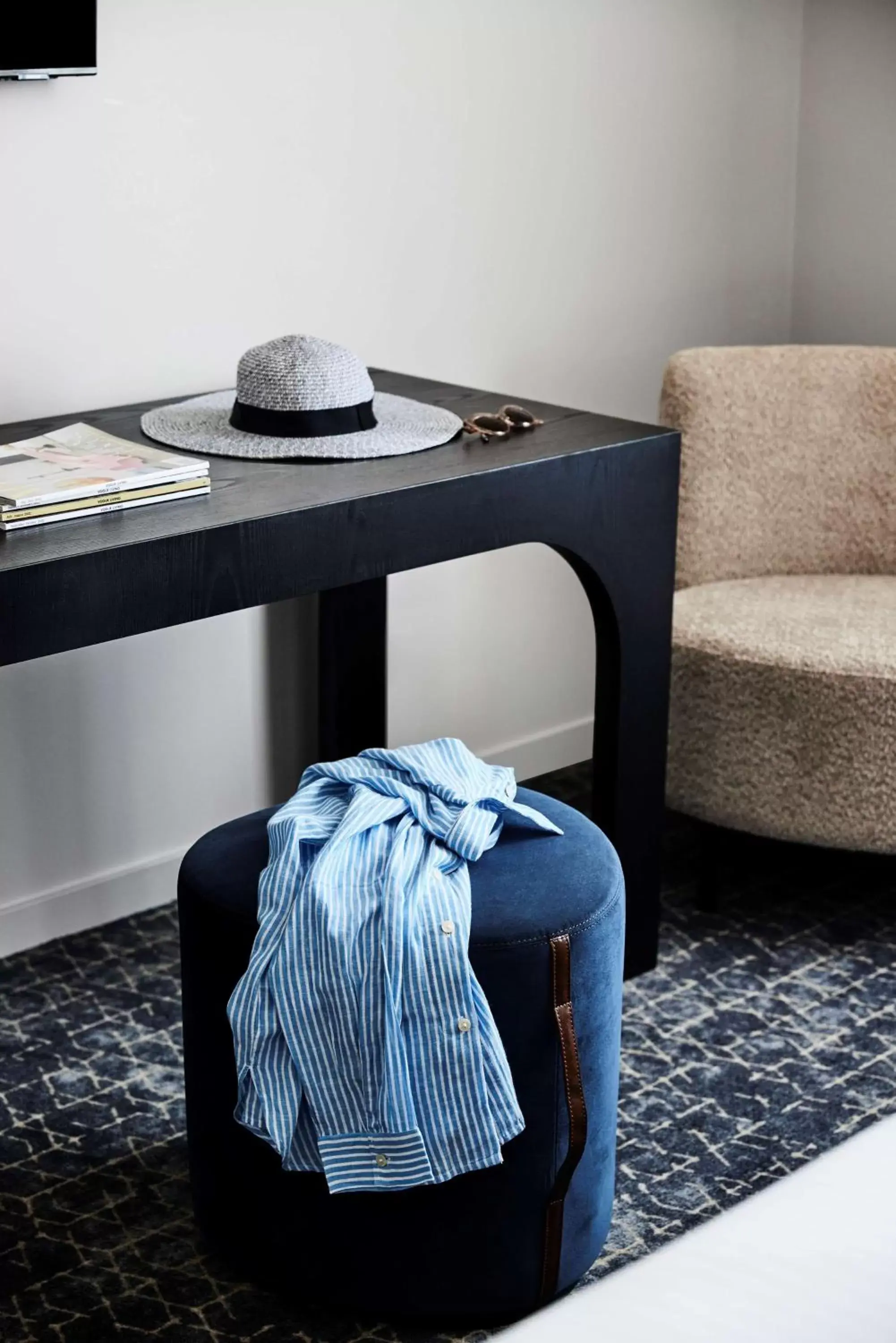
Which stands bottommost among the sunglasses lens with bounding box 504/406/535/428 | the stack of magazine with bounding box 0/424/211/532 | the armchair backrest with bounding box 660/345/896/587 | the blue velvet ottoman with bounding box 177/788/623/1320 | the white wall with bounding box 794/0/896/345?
the blue velvet ottoman with bounding box 177/788/623/1320

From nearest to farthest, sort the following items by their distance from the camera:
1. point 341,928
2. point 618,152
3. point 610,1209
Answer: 1. point 341,928
2. point 610,1209
3. point 618,152

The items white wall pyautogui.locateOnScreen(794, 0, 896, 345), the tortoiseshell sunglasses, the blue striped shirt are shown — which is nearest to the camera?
the blue striped shirt

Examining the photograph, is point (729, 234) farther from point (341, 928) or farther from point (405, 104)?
point (341, 928)

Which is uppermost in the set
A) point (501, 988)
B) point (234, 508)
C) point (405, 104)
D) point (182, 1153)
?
point (405, 104)

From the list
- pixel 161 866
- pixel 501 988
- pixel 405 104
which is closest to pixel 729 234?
pixel 405 104

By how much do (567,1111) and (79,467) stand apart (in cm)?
85

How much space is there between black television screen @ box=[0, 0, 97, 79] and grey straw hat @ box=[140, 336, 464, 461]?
42 cm

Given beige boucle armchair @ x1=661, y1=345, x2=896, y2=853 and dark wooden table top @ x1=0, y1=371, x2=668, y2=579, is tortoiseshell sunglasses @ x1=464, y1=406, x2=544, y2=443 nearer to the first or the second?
dark wooden table top @ x1=0, y1=371, x2=668, y2=579

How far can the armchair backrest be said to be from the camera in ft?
8.28

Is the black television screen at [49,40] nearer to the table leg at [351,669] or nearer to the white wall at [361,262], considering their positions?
the white wall at [361,262]

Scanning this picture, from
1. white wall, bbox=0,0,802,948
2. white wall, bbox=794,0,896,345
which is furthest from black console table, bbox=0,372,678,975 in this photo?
white wall, bbox=794,0,896,345

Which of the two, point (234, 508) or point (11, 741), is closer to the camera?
point (234, 508)

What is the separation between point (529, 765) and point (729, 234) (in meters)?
1.06

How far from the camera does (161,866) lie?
2418 millimetres
